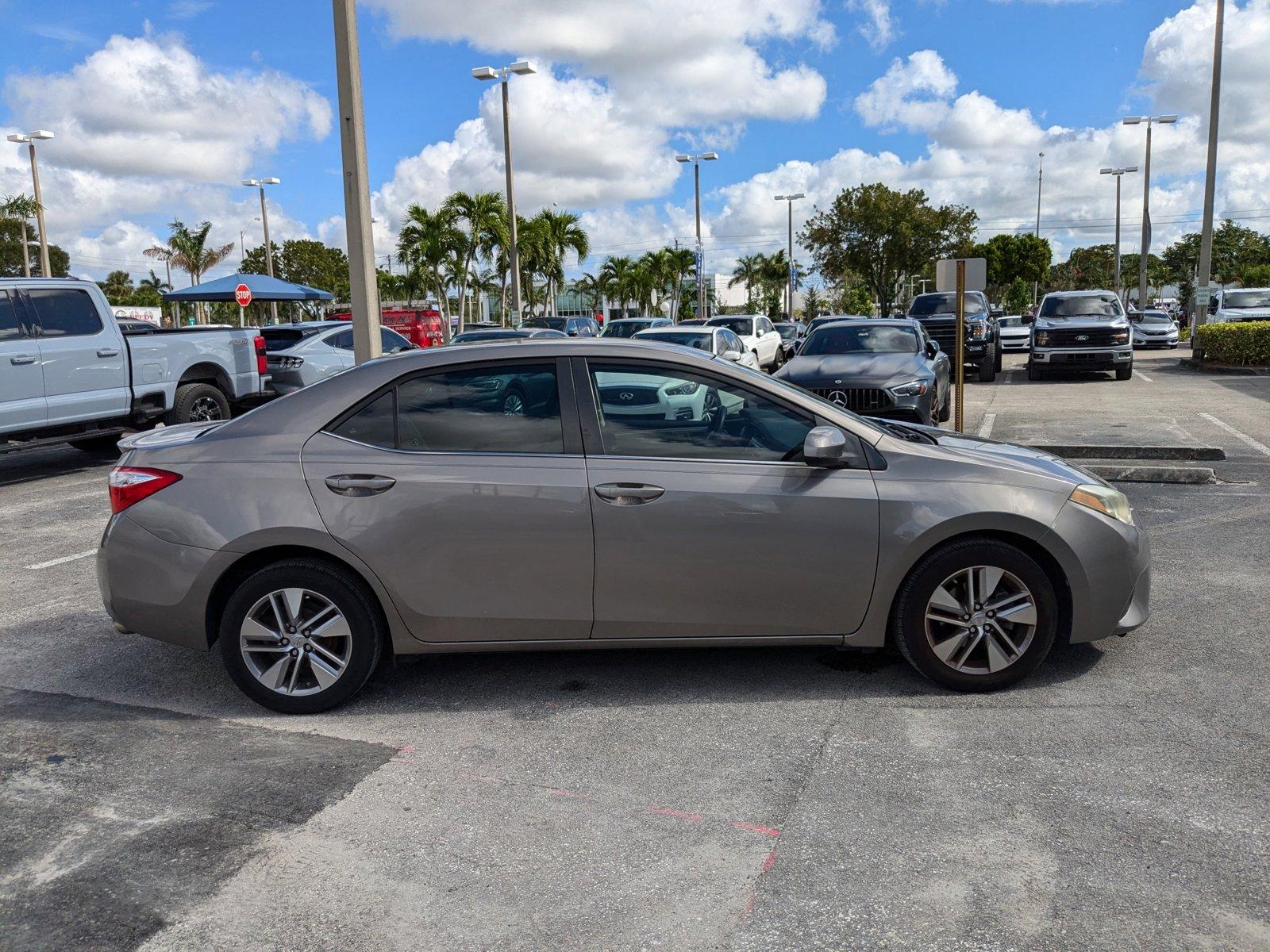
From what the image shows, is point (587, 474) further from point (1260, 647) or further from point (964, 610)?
point (1260, 647)

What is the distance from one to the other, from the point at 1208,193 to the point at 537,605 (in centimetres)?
2574

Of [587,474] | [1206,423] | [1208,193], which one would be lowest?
[1206,423]

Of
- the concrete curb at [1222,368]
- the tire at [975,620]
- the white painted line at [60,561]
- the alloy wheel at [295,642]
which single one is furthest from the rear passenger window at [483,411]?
the concrete curb at [1222,368]

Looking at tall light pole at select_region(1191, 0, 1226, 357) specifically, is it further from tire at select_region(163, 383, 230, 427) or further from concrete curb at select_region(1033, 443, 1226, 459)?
tire at select_region(163, 383, 230, 427)

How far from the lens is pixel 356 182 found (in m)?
10.5

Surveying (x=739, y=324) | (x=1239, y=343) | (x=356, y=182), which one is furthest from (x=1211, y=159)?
(x=356, y=182)

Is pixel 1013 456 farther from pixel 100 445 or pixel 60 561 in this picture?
pixel 100 445

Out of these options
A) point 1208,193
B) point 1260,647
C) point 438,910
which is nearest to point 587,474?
point 438,910

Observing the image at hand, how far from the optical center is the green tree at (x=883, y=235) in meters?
44.8

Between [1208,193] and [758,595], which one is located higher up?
[1208,193]

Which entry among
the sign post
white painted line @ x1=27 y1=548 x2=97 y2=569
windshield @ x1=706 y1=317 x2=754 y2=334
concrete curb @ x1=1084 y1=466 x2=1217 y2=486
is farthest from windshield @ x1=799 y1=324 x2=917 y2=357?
windshield @ x1=706 y1=317 x2=754 y2=334

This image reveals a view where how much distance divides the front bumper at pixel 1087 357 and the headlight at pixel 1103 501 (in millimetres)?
18572

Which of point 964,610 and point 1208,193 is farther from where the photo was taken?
point 1208,193

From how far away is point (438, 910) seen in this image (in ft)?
→ 9.92
